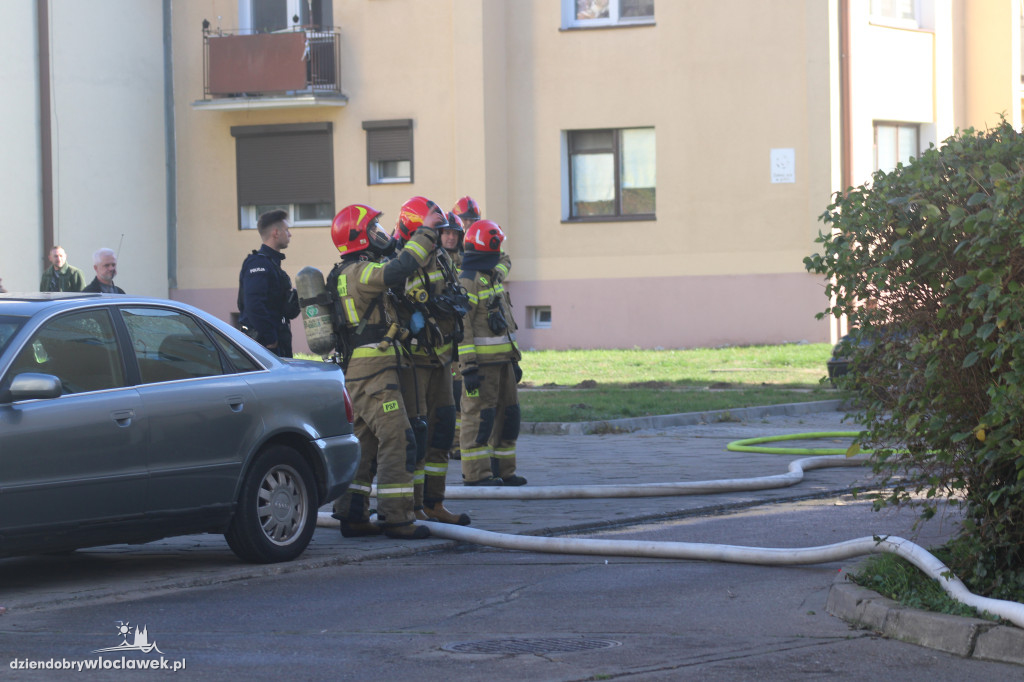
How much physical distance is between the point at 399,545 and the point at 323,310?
4.90 ft

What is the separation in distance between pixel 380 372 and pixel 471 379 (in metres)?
1.87

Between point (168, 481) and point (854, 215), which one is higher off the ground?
point (854, 215)

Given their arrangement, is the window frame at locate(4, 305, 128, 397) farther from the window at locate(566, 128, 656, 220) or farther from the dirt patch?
the window at locate(566, 128, 656, 220)

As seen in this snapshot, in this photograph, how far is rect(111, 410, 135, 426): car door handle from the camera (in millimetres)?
7004

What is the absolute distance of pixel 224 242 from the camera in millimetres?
27734

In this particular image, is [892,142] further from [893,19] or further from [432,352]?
[432,352]

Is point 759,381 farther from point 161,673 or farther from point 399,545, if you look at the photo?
point 161,673

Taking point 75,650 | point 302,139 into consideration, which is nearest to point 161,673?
point 75,650

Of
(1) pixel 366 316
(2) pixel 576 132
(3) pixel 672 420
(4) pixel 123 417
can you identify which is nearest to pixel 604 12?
(2) pixel 576 132

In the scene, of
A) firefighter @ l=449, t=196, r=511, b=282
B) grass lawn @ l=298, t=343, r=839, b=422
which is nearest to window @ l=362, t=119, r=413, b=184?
grass lawn @ l=298, t=343, r=839, b=422

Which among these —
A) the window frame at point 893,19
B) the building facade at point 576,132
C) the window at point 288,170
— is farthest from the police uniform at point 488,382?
the window frame at point 893,19

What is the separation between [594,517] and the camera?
9.34 m

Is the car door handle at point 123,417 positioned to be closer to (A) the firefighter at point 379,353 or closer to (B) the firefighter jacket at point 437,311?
(A) the firefighter at point 379,353

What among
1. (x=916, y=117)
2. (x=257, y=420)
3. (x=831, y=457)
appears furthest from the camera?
(x=916, y=117)
